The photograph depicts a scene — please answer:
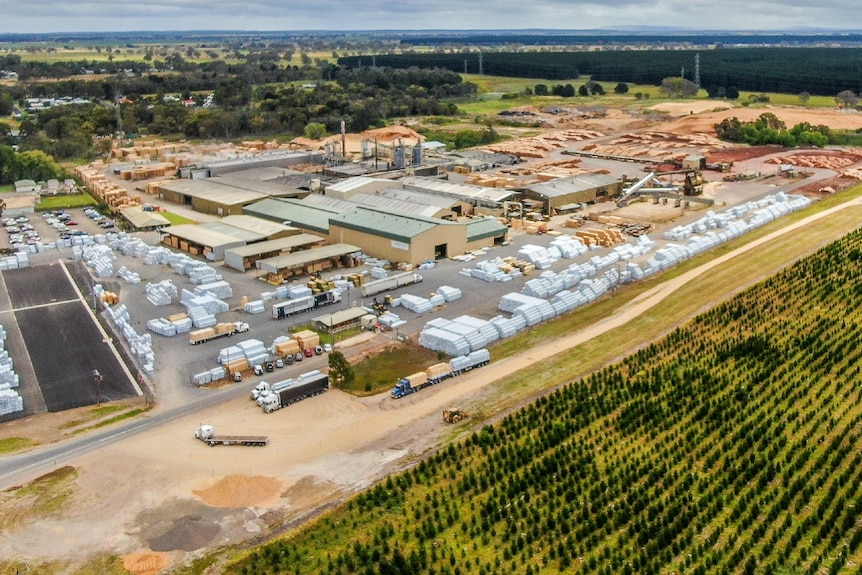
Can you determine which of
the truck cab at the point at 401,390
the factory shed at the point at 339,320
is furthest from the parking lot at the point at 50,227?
the truck cab at the point at 401,390

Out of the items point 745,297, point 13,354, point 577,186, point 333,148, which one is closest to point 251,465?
point 13,354

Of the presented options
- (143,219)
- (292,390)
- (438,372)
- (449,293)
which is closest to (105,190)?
(143,219)

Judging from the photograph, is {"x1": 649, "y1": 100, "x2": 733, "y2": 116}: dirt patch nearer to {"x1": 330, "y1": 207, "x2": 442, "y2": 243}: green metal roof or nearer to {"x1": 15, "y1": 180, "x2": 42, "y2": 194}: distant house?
{"x1": 330, "y1": 207, "x2": 442, "y2": 243}: green metal roof

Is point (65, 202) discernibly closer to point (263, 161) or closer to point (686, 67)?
point (263, 161)

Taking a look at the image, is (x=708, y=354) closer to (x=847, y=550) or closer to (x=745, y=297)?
(x=745, y=297)

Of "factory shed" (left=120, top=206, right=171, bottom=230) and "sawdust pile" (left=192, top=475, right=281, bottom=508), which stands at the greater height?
"factory shed" (left=120, top=206, right=171, bottom=230)

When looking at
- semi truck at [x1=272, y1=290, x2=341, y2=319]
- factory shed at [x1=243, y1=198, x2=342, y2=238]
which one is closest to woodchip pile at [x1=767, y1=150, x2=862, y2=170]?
factory shed at [x1=243, y1=198, x2=342, y2=238]
